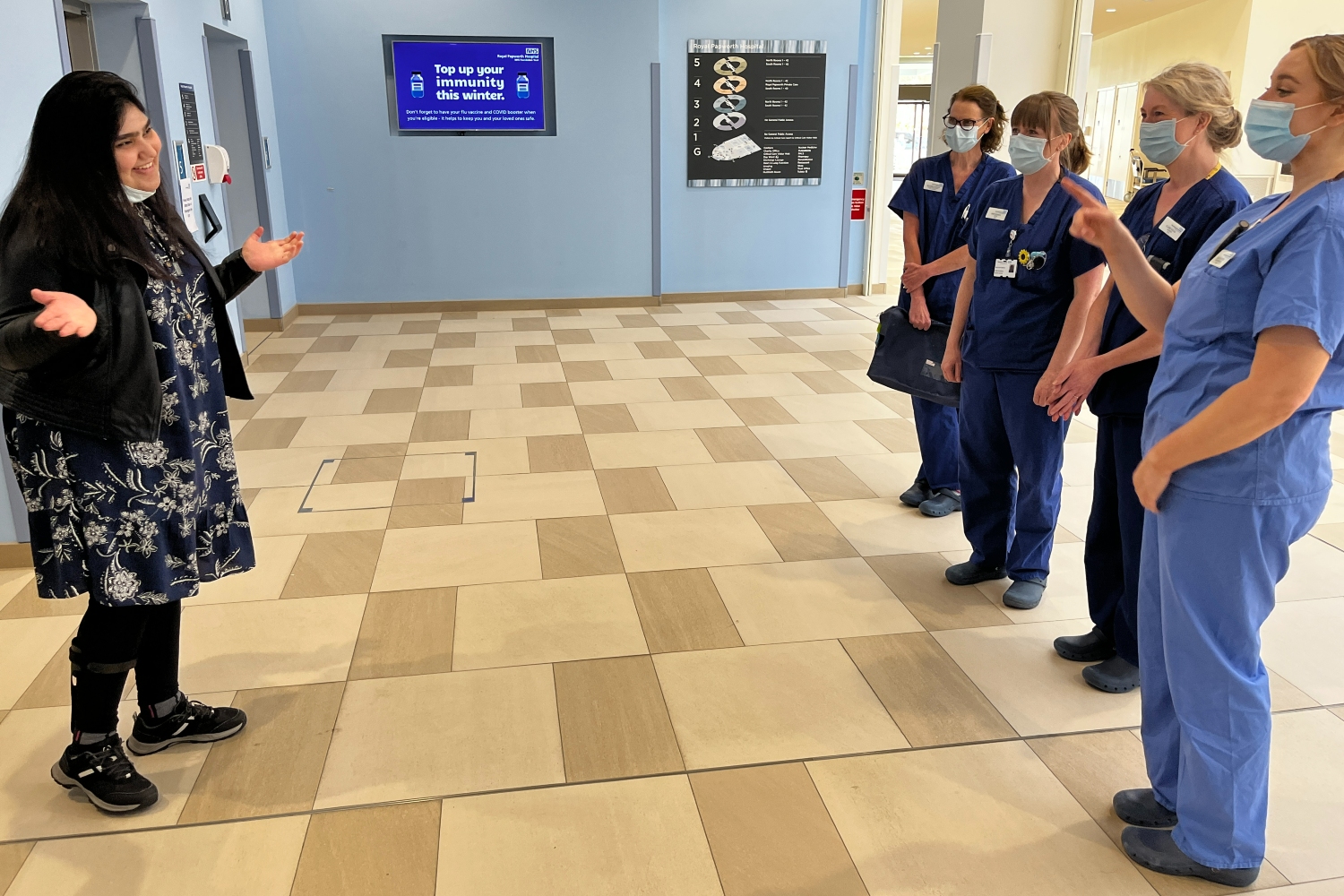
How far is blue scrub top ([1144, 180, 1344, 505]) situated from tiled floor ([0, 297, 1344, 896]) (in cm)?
85

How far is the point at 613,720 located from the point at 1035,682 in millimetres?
1168

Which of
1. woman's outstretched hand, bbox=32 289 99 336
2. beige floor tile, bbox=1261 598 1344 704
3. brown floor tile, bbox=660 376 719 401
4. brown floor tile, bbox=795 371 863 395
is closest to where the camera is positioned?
woman's outstretched hand, bbox=32 289 99 336

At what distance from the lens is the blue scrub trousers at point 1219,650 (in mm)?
1649

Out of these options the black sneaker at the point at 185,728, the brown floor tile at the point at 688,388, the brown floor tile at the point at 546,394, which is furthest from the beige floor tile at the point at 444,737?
the brown floor tile at the point at 688,388

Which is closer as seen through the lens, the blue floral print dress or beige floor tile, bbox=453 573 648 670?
the blue floral print dress

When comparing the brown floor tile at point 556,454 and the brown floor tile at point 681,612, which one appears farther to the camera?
the brown floor tile at point 556,454

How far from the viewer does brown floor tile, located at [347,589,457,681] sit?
2.67 metres

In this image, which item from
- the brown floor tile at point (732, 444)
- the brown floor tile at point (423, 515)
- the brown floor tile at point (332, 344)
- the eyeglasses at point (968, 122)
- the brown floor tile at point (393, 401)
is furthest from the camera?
the brown floor tile at point (332, 344)

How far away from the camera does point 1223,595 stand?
1.68 metres

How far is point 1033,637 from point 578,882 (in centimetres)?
162

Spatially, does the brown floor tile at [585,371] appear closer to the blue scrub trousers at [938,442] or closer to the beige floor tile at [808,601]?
the blue scrub trousers at [938,442]

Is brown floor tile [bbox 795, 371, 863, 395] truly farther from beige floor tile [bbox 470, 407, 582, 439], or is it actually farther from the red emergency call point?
the red emergency call point

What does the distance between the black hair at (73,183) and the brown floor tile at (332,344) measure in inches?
203

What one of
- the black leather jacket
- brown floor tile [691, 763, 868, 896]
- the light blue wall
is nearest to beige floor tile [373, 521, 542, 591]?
brown floor tile [691, 763, 868, 896]
